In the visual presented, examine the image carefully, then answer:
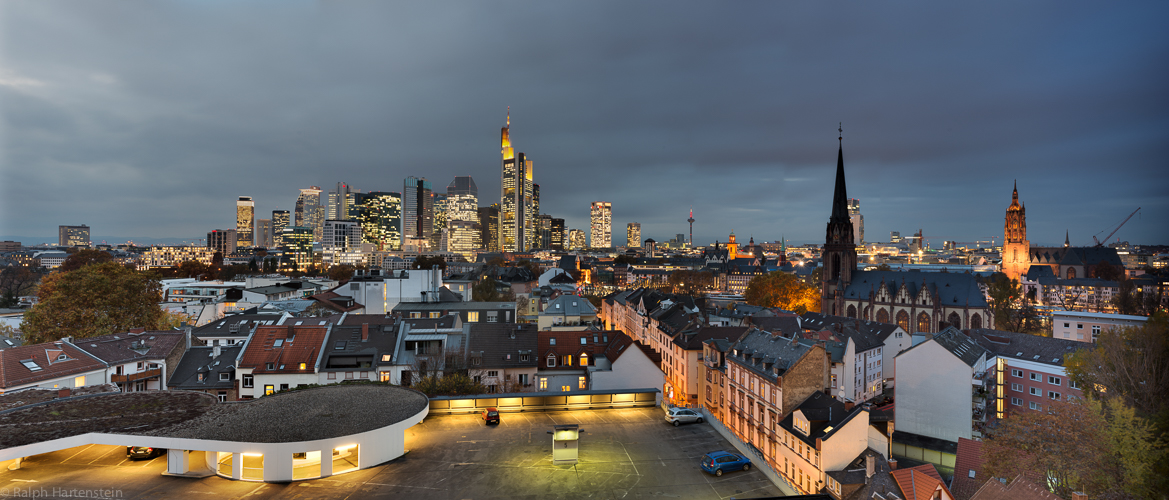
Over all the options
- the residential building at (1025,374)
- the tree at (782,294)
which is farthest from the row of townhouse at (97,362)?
the tree at (782,294)

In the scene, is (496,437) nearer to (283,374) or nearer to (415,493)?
(415,493)

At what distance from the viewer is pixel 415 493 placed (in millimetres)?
20250

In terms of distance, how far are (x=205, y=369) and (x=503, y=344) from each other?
24.0 meters

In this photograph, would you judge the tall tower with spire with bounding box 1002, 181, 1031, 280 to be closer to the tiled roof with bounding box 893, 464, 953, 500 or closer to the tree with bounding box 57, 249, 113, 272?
the tiled roof with bounding box 893, 464, 953, 500

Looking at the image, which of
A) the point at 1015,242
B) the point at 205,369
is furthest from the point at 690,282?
the point at 205,369

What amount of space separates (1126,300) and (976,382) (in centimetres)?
5753

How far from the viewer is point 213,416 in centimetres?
2405

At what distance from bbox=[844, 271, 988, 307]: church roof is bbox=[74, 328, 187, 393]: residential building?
9455 cm

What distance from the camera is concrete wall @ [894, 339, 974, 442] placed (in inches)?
1657

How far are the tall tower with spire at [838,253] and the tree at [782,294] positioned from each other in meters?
5.53

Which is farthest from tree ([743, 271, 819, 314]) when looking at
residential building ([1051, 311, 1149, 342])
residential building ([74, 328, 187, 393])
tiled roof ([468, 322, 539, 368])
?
residential building ([74, 328, 187, 393])

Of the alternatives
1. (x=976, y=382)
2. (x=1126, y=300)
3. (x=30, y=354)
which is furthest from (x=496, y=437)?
(x=1126, y=300)

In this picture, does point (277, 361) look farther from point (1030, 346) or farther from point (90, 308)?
point (1030, 346)

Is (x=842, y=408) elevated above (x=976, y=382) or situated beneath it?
elevated above
